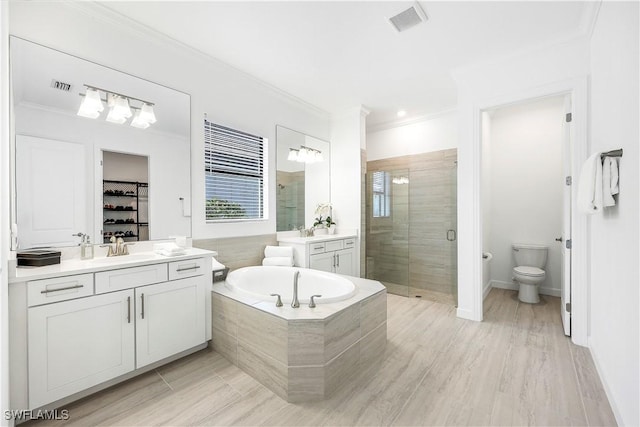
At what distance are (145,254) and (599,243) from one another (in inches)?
136

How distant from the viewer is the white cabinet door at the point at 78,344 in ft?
4.96

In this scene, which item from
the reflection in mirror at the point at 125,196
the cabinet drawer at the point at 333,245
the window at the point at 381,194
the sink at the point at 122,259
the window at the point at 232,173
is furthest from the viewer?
the window at the point at 381,194

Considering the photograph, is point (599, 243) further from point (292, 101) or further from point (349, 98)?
point (292, 101)

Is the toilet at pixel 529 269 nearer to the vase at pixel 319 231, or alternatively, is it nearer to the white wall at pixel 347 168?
the white wall at pixel 347 168

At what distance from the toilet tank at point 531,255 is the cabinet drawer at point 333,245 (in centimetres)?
247

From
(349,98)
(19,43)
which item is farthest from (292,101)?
(19,43)

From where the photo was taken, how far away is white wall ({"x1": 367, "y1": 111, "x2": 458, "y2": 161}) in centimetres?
397

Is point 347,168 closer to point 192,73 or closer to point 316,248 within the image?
point 316,248

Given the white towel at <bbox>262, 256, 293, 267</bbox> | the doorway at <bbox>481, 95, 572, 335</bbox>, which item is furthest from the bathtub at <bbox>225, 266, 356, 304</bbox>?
the doorway at <bbox>481, 95, 572, 335</bbox>

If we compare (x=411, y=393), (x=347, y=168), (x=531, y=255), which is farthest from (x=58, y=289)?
(x=531, y=255)

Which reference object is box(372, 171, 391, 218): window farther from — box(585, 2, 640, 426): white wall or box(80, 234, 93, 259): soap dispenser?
box(80, 234, 93, 259): soap dispenser

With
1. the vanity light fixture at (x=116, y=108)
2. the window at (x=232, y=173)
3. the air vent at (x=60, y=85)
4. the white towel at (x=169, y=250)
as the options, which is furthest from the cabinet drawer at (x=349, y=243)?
the air vent at (x=60, y=85)

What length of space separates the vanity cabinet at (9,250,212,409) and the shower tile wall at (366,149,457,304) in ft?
8.90

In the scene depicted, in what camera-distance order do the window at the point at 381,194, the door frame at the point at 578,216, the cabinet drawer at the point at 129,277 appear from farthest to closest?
the window at the point at 381,194 < the door frame at the point at 578,216 < the cabinet drawer at the point at 129,277
